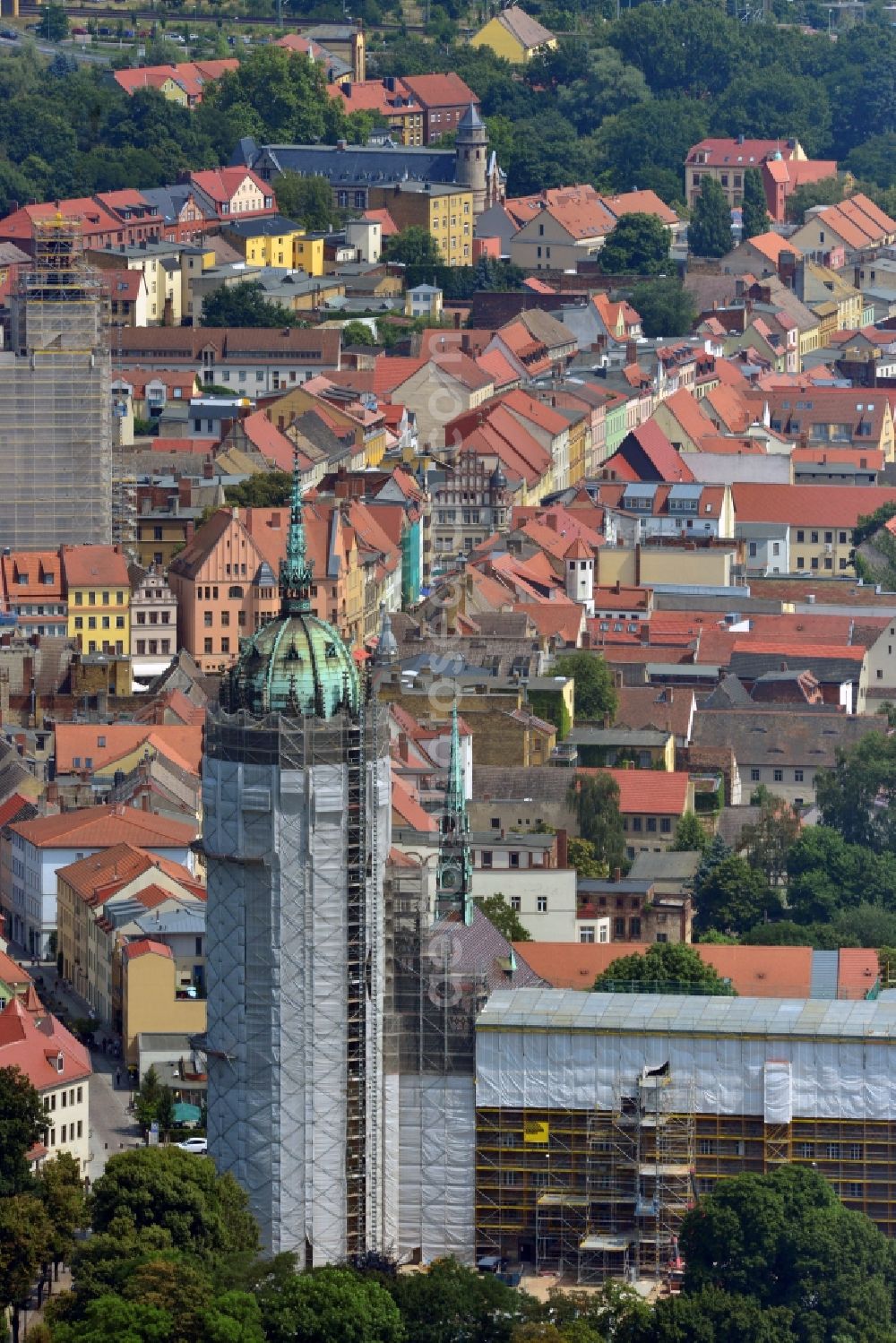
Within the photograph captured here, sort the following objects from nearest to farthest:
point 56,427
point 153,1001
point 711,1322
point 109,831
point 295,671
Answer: point 711,1322, point 295,671, point 153,1001, point 109,831, point 56,427

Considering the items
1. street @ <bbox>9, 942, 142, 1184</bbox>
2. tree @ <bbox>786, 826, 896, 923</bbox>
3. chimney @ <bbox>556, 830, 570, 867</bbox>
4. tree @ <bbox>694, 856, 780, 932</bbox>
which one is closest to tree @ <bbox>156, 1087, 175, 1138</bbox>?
street @ <bbox>9, 942, 142, 1184</bbox>

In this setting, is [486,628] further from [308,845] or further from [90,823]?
[308,845]

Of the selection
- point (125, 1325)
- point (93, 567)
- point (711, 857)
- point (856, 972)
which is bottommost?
point (125, 1325)

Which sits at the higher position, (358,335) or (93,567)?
(358,335)

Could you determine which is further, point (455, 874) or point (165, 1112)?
point (165, 1112)

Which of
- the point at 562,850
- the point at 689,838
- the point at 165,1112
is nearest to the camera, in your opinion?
the point at 165,1112

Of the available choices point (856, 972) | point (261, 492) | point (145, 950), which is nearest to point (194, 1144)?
point (145, 950)

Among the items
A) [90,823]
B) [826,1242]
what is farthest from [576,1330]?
[90,823]

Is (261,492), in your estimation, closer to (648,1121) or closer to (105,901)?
(105,901)
